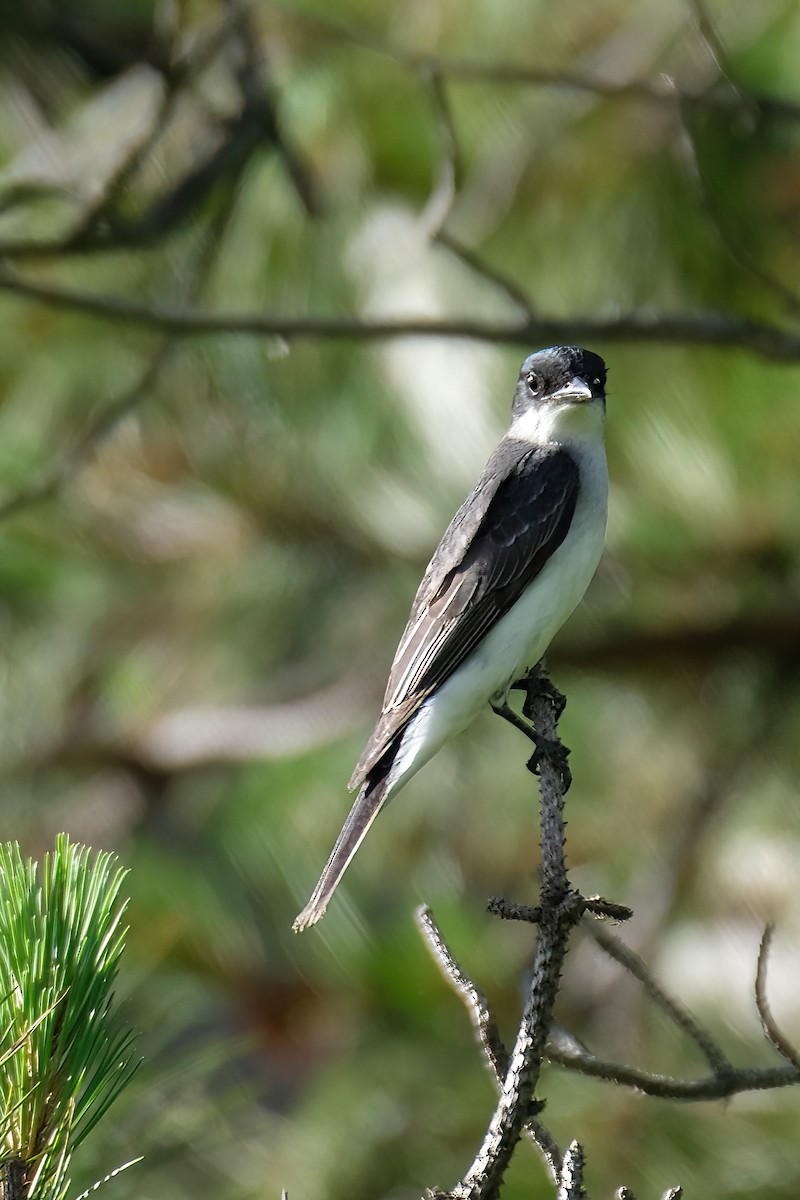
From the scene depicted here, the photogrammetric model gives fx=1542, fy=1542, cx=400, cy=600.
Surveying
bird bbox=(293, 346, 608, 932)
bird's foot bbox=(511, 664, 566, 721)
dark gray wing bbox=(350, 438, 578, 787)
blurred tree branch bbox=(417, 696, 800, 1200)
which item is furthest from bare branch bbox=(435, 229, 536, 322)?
blurred tree branch bbox=(417, 696, 800, 1200)

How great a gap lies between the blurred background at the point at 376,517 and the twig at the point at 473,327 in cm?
2

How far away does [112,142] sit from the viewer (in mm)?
4516

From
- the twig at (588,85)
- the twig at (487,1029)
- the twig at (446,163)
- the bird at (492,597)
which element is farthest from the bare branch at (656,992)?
the twig at (588,85)

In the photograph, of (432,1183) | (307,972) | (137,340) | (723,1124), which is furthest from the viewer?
(137,340)

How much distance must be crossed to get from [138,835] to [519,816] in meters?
1.22

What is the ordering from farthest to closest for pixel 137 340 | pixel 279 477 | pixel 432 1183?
pixel 137 340, pixel 279 477, pixel 432 1183

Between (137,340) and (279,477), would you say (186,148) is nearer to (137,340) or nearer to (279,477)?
(137,340)

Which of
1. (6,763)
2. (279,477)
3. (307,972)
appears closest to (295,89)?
(279,477)

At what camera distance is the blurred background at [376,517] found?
3711mm

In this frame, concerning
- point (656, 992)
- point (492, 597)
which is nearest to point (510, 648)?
point (492, 597)

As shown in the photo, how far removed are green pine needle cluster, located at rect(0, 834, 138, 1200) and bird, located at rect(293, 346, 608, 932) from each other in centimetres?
114

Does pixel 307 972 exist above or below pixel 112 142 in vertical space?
below

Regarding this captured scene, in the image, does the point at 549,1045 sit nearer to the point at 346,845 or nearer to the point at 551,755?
the point at 551,755

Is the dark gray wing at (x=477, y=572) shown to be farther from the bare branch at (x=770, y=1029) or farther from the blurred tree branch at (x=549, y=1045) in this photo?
the bare branch at (x=770, y=1029)
